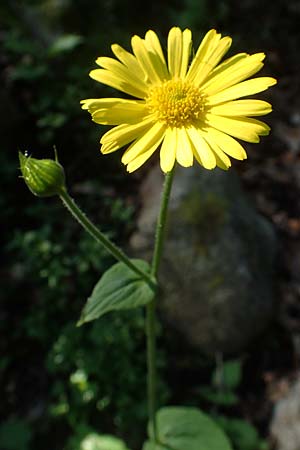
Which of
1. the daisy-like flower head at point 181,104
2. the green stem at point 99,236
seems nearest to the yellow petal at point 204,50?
the daisy-like flower head at point 181,104

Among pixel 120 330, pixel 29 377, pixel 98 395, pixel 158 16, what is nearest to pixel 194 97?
pixel 120 330

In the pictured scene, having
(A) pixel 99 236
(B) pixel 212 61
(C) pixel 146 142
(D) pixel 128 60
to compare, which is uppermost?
(D) pixel 128 60

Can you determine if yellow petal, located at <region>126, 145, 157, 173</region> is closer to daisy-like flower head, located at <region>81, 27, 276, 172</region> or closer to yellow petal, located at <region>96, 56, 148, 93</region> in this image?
daisy-like flower head, located at <region>81, 27, 276, 172</region>

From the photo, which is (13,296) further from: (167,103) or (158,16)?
(158,16)

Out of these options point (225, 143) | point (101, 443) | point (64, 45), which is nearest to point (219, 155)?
point (225, 143)

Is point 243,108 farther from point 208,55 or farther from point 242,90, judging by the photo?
point 208,55

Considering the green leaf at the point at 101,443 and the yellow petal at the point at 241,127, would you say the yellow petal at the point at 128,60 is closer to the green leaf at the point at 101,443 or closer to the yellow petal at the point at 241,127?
the yellow petal at the point at 241,127

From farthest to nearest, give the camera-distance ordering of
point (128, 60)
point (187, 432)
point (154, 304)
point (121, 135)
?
point (187, 432), point (154, 304), point (128, 60), point (121, 135)
